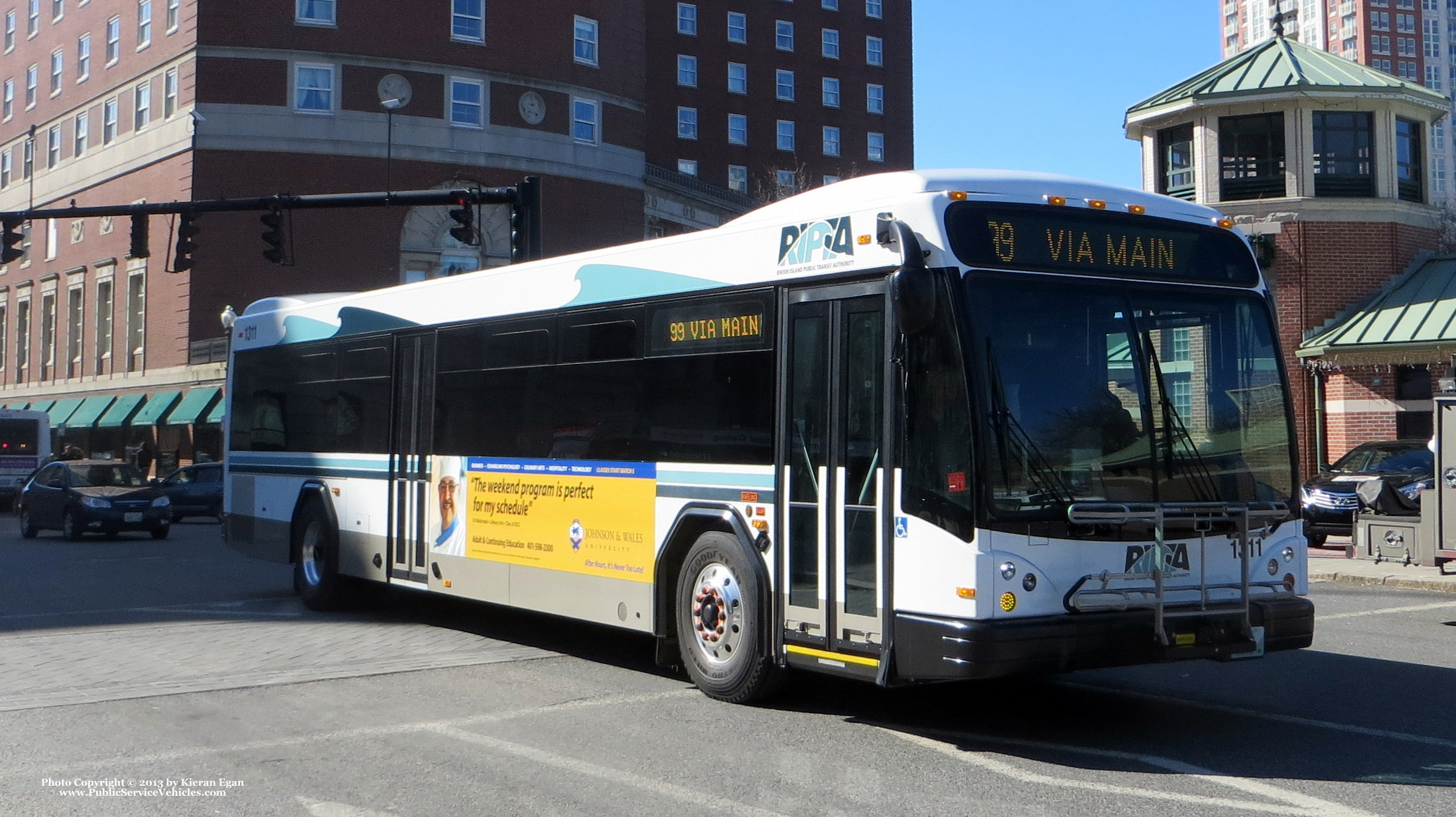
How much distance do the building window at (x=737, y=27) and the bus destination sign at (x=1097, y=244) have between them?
70253 mm

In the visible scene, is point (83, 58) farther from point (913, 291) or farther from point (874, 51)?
point (913, 291)

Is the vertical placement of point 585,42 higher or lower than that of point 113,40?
lower

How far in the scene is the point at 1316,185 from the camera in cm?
3020

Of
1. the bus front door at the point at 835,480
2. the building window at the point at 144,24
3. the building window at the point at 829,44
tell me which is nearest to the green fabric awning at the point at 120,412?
the building window at the point at 144,24

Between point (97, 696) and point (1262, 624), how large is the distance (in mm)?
7157

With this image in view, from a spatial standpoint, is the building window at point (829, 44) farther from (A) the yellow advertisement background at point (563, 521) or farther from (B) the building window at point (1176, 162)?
(A) the yellow advertisement background at point (563, 521)

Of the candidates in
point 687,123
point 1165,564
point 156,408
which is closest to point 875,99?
point 687,123

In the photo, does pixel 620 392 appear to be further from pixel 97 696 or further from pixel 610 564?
pixel 97 696

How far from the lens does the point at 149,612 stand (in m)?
13.9

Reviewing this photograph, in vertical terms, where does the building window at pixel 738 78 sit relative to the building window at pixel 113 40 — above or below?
above

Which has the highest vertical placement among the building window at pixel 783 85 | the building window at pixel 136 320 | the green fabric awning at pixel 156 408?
the building window at pixel 783 85

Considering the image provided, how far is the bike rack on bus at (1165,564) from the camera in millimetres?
7348

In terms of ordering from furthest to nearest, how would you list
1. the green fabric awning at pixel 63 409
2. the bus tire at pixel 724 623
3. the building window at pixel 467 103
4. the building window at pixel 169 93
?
the green fabric awning at pixel 63 409
the building window at pixel 467 103
the building window at pixel 169 93
the bus tire at pixel 724 623

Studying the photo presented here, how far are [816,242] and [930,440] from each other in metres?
1.55
